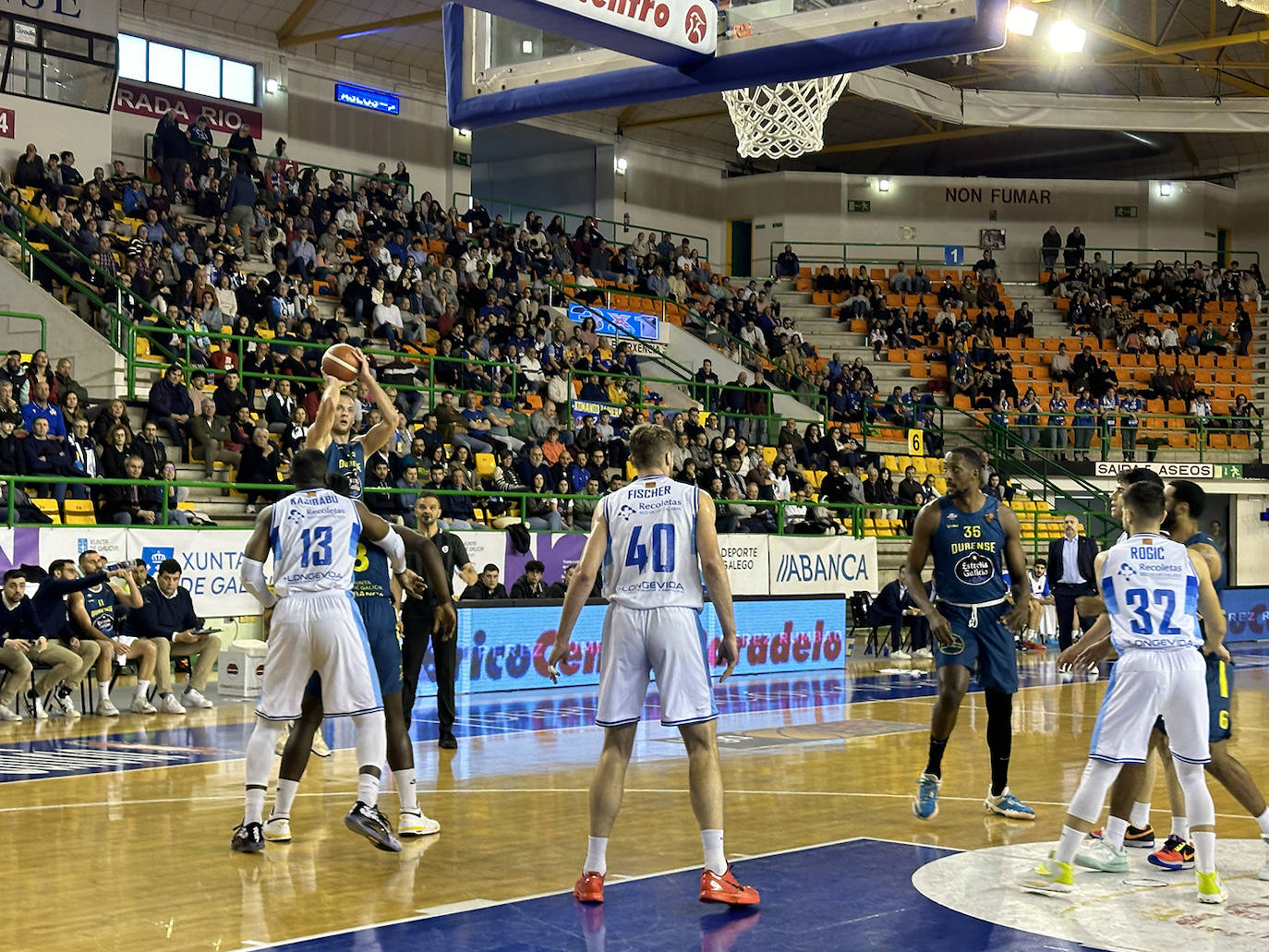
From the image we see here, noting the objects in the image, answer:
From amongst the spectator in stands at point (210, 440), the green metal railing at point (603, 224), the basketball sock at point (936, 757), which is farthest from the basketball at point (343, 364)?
the green metal railing at point (603, 224)

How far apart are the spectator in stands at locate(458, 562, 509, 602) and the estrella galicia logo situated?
3.13 metres

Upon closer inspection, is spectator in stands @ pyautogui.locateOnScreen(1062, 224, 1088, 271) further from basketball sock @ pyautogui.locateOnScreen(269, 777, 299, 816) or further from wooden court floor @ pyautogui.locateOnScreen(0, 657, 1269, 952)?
basketball sock @ pyautogui.locateOnScreen(269, 777, 299, 816)

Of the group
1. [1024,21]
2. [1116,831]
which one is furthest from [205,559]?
[1024,21]

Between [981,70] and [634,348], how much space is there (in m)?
11.9

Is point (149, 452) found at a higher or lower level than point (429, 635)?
higher

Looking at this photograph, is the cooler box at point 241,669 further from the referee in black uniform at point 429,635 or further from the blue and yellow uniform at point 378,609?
the blue and yellow uniform at point 378,609

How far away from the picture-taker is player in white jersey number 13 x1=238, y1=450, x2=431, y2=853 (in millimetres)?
7797

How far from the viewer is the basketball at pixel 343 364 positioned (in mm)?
8492

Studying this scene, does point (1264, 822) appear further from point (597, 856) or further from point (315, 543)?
point (315, 543)

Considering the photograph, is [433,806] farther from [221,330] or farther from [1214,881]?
[221,330]

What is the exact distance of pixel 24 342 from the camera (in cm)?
2103

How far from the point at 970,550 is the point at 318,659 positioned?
383 cm

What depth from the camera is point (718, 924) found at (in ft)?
20.7

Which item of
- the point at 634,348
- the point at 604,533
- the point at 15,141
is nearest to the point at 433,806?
the point at 604,533
